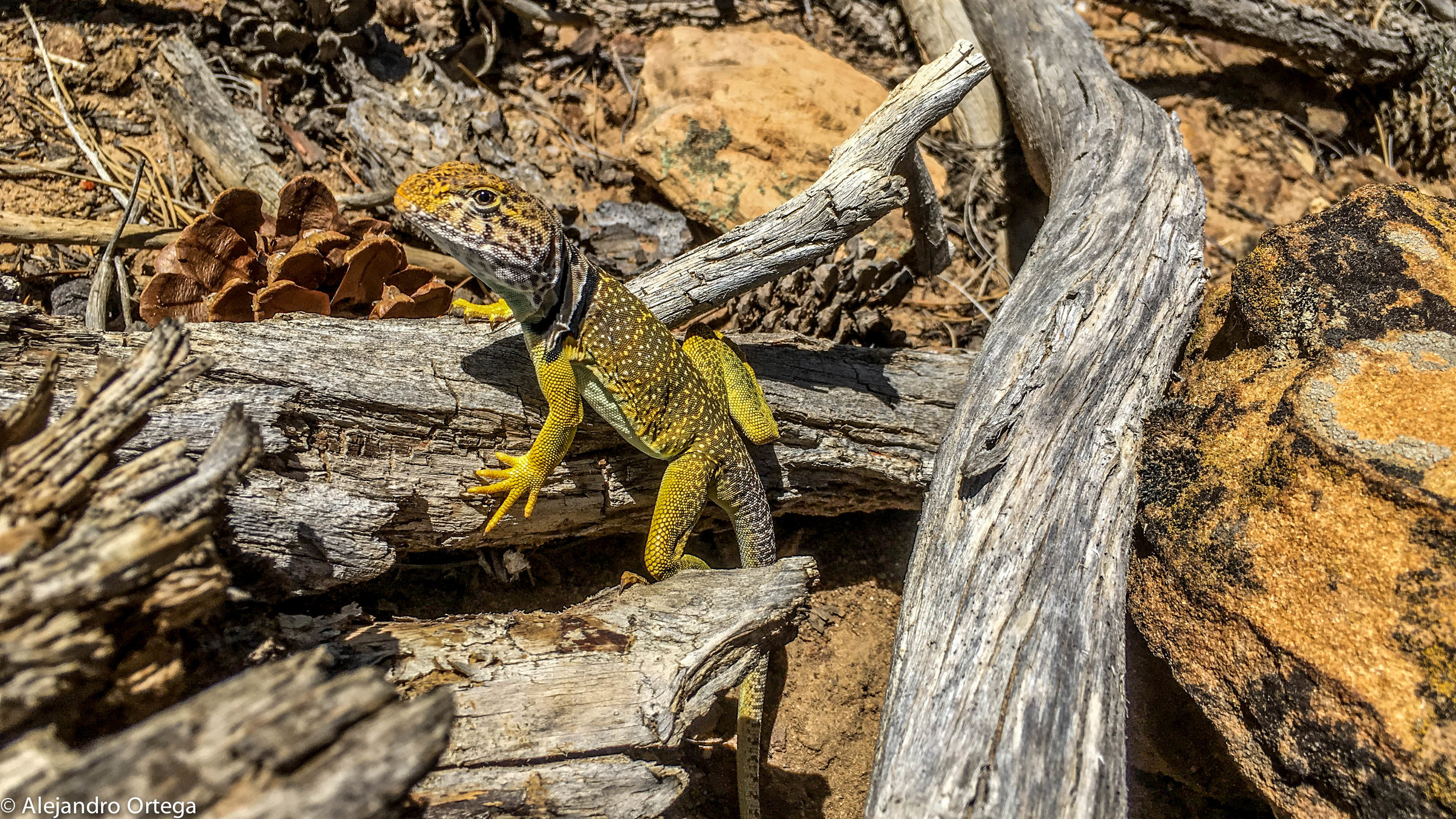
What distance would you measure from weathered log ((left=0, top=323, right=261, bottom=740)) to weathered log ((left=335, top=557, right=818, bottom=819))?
63 centimetres

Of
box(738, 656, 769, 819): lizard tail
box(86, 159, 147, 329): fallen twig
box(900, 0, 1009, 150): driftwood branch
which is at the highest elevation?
box(900, 0, 1009, 150): driftwood branch

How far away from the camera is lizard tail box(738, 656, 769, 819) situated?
3344mm

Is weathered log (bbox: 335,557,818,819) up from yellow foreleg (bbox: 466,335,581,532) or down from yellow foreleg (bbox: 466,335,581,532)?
down

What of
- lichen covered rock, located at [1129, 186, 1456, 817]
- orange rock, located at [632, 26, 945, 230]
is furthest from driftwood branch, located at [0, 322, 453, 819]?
orange rock, located at [632, 26, 945, 230]

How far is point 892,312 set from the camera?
18.3ft

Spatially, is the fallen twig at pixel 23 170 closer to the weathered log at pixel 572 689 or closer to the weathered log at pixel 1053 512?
the weathered log at pixel 572 689

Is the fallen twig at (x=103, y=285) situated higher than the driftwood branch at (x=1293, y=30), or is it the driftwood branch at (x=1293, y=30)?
the driftwood branch at (x=1293, y=30)

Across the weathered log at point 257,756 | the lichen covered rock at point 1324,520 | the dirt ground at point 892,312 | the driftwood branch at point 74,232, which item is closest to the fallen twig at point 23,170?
the dirt ground at point 892,312

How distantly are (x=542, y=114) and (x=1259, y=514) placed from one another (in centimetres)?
529

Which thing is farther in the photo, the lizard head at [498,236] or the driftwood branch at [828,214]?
the driftwood branch at [828,214]

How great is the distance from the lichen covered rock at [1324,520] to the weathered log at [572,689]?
5.24 feet

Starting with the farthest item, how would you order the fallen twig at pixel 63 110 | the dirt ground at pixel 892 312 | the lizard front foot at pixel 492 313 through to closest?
the fallen twig at pixel 63 110, the dirt ground at pixel 892 312, the lizard front foot at pixel 492 313

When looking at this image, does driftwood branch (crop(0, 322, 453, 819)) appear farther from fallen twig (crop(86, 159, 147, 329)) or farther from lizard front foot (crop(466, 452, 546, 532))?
fallen twig (crop(86, 159, 147, 329))

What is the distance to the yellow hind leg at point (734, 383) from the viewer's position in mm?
3771
